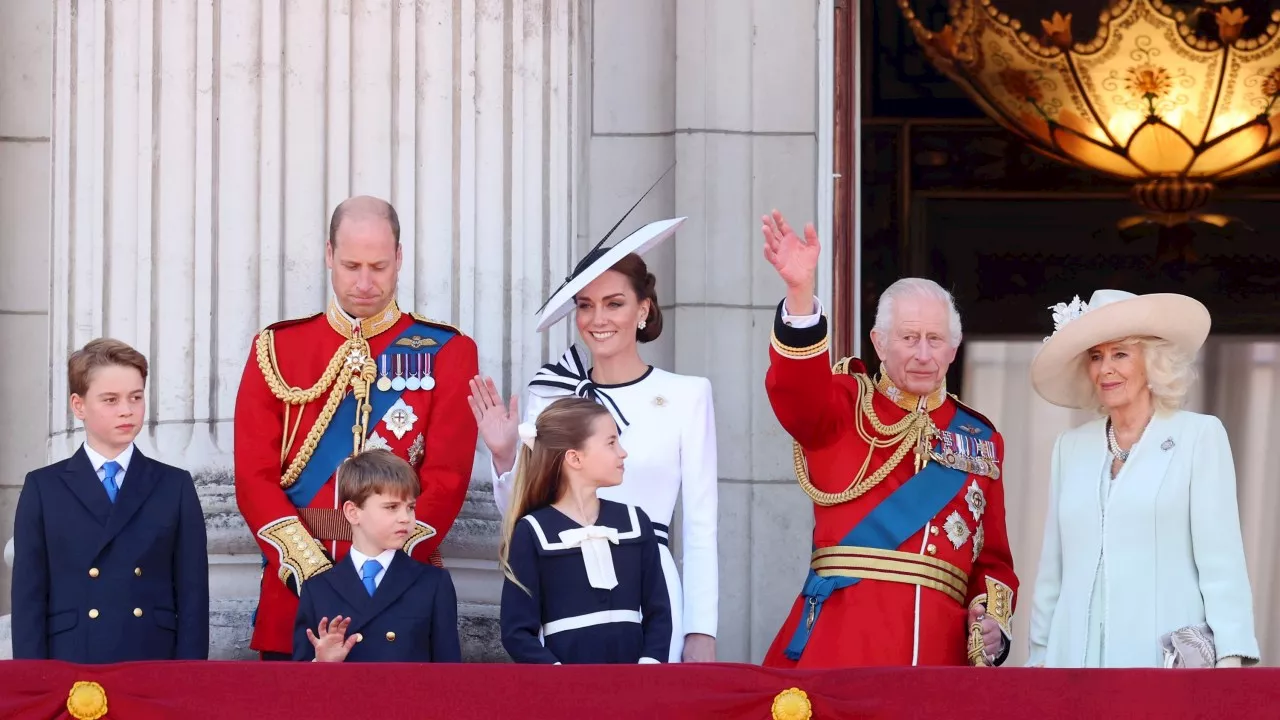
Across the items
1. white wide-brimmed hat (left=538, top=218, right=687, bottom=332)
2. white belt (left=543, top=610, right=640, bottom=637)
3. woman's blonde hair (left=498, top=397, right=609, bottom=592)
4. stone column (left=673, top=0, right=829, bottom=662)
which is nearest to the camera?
white belt (left=543, top=610, right=640, bottom=637)

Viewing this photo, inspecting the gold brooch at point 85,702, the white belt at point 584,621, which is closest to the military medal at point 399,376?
the white belt at point 584,621

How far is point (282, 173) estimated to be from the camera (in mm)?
6117

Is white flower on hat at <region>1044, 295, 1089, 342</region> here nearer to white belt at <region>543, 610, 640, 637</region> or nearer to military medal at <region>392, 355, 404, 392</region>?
white belt at <region>543, 610, 640, 637</region>

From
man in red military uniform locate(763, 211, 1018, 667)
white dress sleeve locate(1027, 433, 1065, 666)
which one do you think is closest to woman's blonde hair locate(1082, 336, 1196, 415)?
white dress sleeve locate(1027, 433, 1065, 666)

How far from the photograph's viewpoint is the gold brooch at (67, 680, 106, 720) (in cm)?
430

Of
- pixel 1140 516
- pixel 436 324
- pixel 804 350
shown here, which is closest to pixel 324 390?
pixel 436 324

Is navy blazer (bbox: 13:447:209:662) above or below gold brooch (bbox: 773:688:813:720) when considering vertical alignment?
above

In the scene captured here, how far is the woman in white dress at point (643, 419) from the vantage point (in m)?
5.20

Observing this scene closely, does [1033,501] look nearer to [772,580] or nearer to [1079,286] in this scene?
[1079,286]

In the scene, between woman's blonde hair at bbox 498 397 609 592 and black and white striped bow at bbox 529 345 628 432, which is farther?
black and white striped bow at bbox 529 345 628 432

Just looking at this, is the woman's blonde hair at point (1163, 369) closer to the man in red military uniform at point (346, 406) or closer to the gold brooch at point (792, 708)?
the gold brooch at point (792, 708)

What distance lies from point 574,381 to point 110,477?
3.52ft

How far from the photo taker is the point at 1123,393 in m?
4.97

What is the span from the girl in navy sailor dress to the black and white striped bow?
32 cm
